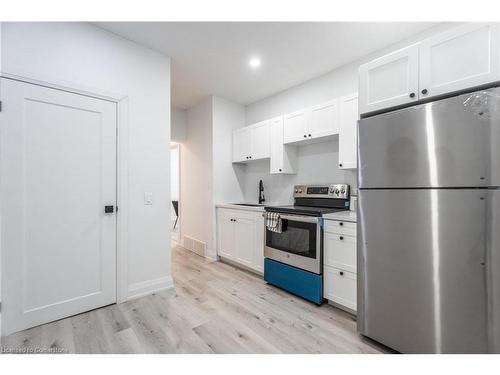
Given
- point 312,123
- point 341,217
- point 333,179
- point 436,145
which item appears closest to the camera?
point 436,145

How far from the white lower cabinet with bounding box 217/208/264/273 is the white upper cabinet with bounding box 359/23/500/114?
189 cm

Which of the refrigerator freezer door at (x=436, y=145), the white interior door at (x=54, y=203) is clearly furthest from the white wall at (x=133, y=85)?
the refrigerator freezer door at (x=436, y=145)

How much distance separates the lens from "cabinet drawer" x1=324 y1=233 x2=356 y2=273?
2094 millimetres

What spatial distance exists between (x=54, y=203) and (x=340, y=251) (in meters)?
2.59

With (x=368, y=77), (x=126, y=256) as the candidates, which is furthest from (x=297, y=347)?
(x=368, y=77)

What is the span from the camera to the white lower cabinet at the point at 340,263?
2.09 metres

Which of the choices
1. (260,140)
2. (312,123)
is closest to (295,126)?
(312,123)

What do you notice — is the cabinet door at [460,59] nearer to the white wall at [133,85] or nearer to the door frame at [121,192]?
the white wall at [133,85]

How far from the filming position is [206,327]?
1.94m

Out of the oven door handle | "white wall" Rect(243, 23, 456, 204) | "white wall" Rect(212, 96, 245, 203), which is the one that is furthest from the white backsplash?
the oven door handle

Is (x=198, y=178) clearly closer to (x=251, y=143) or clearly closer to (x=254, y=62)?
(x=251, y=143)

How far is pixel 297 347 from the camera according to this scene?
1.70 meters

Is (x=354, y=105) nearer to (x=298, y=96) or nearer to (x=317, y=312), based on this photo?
(x=298, y=96)
